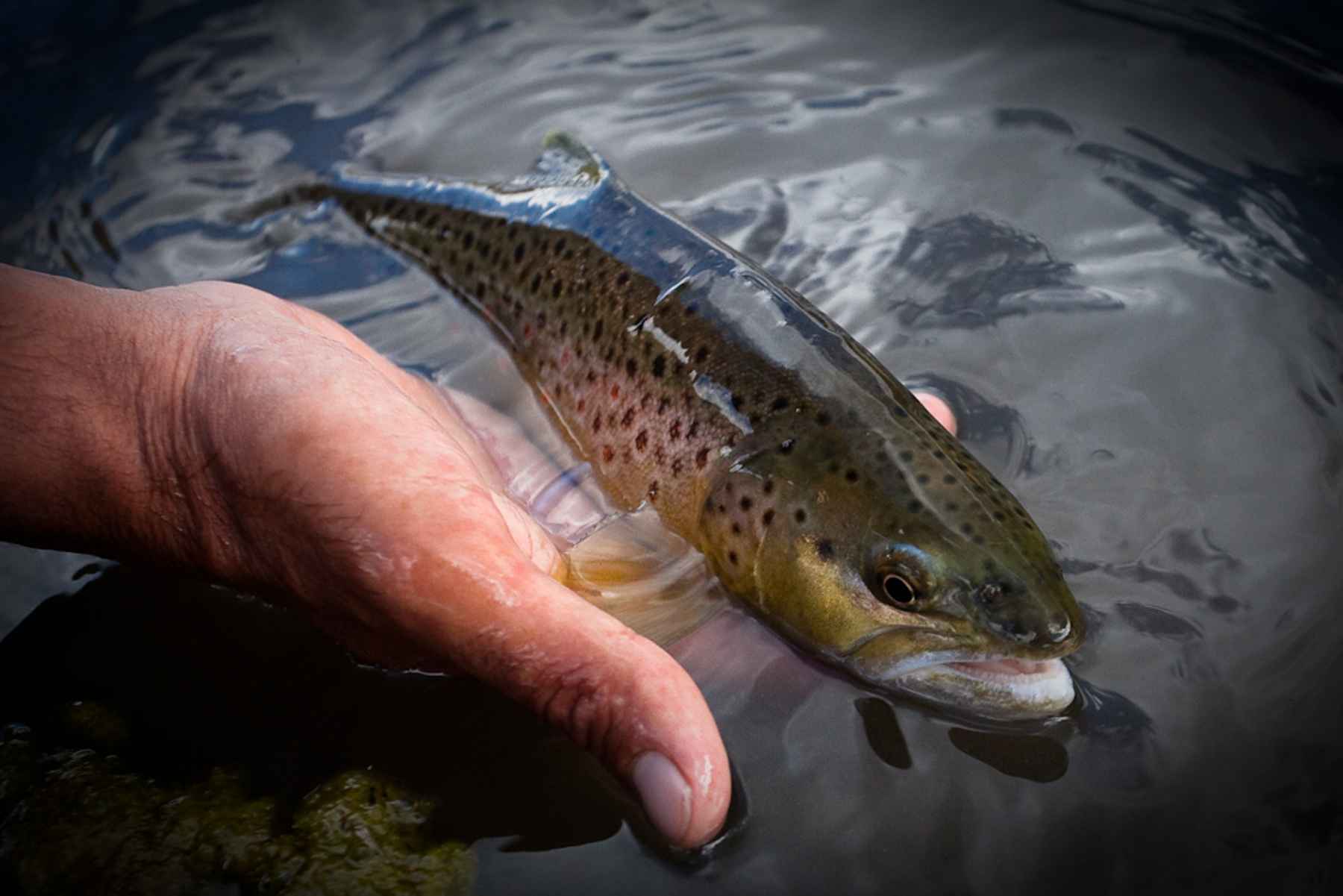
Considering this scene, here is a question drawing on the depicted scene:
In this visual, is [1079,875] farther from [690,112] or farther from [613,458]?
[690,112]

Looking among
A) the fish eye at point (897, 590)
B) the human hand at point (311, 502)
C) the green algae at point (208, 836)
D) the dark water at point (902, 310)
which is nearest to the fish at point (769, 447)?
the fish eye at point (897, 590)

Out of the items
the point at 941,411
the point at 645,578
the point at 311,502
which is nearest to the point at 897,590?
the point at 645,578

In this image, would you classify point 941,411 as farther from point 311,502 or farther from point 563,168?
point 311,502

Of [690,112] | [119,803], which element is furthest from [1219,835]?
[690,112]

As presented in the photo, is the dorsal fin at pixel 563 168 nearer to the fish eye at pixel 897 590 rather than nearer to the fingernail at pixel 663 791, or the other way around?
the fish eye at pixel 897 590

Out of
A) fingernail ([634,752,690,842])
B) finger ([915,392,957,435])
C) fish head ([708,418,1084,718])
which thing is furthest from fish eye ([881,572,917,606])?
finger ([915,392,957,435])

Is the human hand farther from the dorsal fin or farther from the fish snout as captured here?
the dorsal fin
